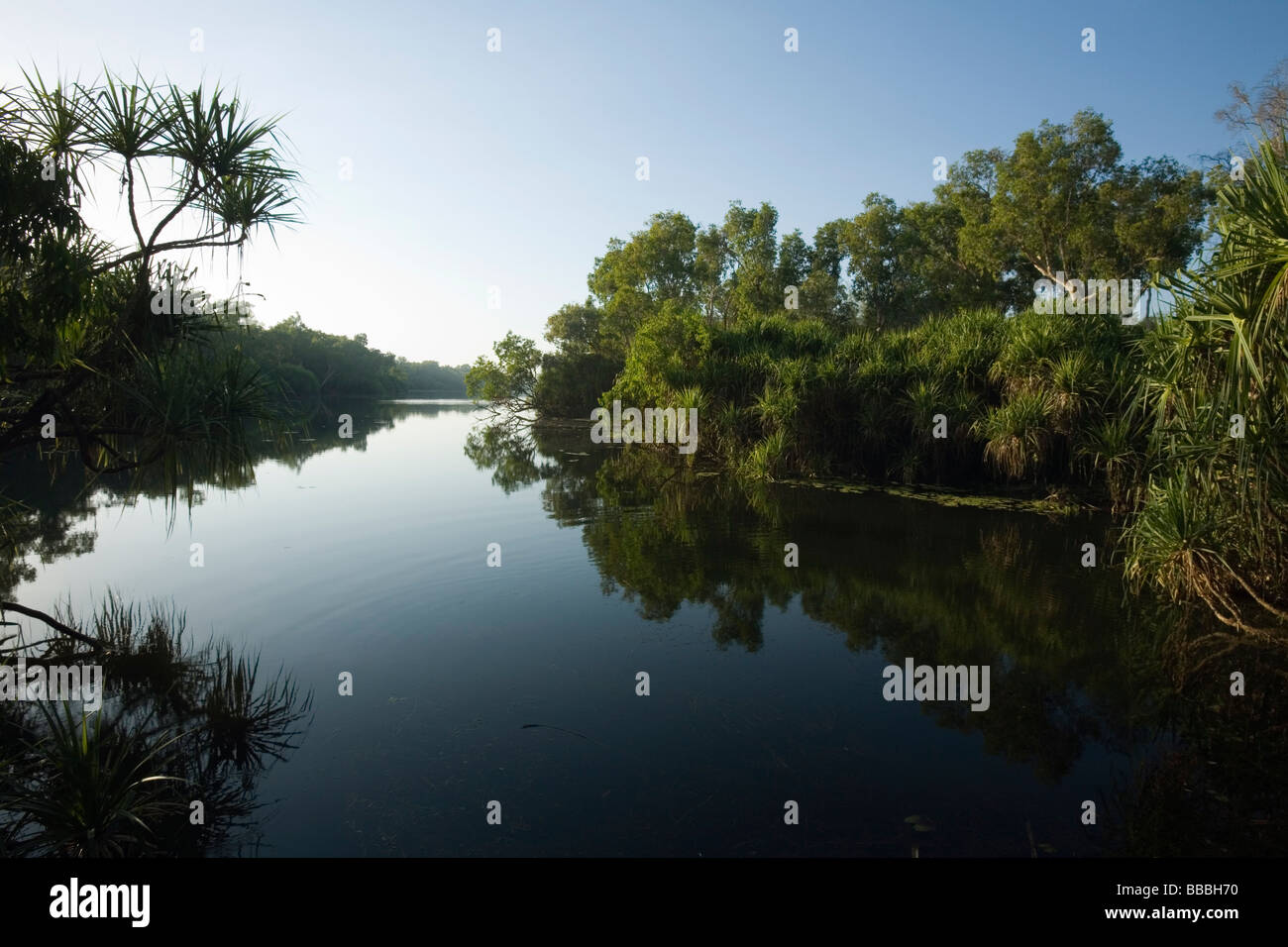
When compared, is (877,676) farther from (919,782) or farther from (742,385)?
(742,385)

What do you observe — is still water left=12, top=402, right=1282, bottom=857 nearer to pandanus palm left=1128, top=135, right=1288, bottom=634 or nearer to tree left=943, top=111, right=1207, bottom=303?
pandanus palm left=1128, top=135, right=1288, bottom=634

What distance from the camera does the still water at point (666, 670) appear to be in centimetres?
427

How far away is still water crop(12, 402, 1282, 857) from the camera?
4.27 metres

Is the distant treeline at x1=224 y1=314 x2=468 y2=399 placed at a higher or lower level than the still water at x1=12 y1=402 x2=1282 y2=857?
higher

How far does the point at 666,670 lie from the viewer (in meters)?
6.76

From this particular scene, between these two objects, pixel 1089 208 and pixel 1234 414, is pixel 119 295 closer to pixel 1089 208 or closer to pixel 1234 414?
pixel 1234 414

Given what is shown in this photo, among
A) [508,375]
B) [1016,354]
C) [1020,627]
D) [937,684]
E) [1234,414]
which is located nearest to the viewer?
[937,684]

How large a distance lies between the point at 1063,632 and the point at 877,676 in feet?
8.27

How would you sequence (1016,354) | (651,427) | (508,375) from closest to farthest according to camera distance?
(1016,354) < (651,427) < (508,375)

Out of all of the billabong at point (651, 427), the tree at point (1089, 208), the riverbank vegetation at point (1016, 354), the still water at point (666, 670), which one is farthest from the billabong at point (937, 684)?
the tree at point (1089, 208)

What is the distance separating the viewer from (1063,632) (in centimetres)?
753

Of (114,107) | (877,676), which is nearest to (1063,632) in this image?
(877,676)

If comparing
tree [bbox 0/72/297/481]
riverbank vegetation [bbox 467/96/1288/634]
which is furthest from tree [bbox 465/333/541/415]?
tree [bbox 0/72/297/481]

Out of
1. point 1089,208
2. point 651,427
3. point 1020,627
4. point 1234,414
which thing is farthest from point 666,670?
point 1089,208
